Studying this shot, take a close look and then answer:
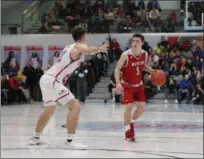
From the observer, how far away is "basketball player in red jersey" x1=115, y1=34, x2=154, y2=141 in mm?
9008

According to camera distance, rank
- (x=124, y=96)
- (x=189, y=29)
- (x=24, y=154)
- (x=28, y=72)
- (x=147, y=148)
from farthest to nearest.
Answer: (x=189, y=29)
(x=28, y=72)
(x=124, y=96)
(x=147, y=148)
(x=24, y=154)

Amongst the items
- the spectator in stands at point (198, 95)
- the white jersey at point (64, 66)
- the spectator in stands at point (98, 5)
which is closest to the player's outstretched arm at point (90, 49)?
the white jersey at point (64, 66)

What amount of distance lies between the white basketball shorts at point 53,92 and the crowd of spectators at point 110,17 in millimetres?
16635

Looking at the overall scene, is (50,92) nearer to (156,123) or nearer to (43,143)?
(43,143)

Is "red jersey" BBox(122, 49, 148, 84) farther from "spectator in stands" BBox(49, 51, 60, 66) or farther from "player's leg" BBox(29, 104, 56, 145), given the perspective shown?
"spectator in stands" BBox(49, 51, 60, 66)

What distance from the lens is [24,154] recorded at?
7.16m

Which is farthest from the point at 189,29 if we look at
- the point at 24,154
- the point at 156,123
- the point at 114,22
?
the point at 24,154

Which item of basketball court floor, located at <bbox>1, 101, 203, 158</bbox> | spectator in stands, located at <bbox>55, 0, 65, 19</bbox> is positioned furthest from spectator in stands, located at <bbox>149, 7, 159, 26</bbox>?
basketball court floor, located at <bbox>1, 101, 203, 158</bbox>

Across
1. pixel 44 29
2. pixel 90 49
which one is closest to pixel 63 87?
pixel 90 49

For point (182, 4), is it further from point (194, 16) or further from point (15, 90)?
point (15, 90)

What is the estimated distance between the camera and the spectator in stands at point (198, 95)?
62.6 ft

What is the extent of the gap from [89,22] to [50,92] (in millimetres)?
16888

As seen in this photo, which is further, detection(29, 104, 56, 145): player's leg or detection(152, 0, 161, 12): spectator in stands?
detection(152, 0, 161, 12): spectator in stands

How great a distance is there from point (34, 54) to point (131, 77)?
1589 centimetres
